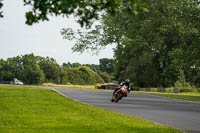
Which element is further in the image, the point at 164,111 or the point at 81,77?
the point at 81,77

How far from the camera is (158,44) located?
155 ft

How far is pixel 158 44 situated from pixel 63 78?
65.5m

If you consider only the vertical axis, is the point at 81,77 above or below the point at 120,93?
above

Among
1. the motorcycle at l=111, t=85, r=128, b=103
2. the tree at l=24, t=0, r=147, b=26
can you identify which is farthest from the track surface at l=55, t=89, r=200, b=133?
the tree at l=24, t=0, r=147, b=26

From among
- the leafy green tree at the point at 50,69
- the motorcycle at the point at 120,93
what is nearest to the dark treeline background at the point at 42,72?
the leafy green tree at the point at 50,69

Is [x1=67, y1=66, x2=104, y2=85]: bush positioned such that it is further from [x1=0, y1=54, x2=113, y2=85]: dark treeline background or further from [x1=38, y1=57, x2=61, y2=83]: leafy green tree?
[x1=38, y1=57, x2=61, y2=83]: leafy green tree

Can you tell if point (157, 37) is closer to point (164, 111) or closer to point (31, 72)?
point (164, 111)

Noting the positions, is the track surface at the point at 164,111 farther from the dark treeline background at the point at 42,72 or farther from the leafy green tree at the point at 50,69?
the leafy green tree at the point at 50,69

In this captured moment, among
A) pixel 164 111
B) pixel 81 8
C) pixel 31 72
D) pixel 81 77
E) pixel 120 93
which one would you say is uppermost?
pixel 31 72

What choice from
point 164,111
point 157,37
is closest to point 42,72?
point 157,37

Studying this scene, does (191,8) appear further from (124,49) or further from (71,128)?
(71,128)

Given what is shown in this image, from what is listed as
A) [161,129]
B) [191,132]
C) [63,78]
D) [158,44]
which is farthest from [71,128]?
[63,78]

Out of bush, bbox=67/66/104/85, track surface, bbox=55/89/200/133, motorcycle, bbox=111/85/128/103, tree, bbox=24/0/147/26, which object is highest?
bush, bbox=67/66/104/85

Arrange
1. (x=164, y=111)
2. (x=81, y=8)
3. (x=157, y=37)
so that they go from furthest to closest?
(x=157, y=37) < (x=164, y=111) < (x=81, y=8)
